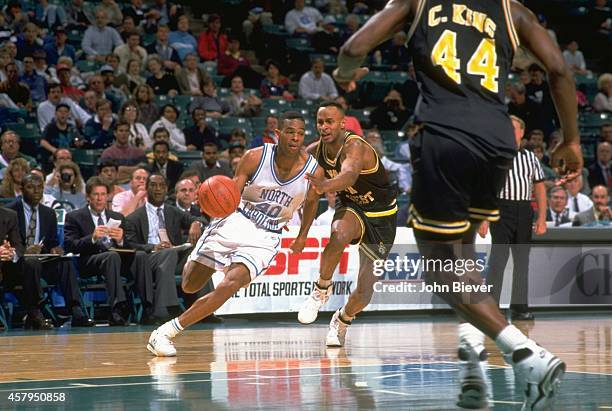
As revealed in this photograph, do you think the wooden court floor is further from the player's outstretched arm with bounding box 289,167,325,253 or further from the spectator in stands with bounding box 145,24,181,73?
the spectator in stands with bounding box 145,24,181,73

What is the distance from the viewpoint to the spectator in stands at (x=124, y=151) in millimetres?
14039

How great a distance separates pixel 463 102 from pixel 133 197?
8700 millimetres

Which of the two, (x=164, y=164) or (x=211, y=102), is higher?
(x=211, y=102)

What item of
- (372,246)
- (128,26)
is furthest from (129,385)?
(128,26)

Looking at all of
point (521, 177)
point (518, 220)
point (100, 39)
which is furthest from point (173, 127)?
point (521, 177)

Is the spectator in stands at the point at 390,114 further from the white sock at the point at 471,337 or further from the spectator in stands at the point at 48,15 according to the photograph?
the white sock at the point at 471,337

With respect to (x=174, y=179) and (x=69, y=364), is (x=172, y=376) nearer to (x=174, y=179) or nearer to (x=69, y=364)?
(x=69, y=364)

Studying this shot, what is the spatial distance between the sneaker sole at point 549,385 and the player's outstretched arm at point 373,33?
1.52 m

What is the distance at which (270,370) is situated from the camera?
7.16 m

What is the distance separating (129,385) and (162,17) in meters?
13.3

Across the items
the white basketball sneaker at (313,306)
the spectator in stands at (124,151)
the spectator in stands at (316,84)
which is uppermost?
the spectator in stands at (316,84)

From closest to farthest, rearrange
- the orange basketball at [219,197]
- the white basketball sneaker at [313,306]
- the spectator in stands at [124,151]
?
the orange basketball at [219,197], the white basketball sneaker at [313,306], the spectator in stands at [124,151]

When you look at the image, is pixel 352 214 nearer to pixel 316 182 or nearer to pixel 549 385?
pixel 316 182

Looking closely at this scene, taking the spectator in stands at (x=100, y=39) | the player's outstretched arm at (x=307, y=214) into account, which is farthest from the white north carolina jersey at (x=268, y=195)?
the spectator in stands at (x=100, y=39)
